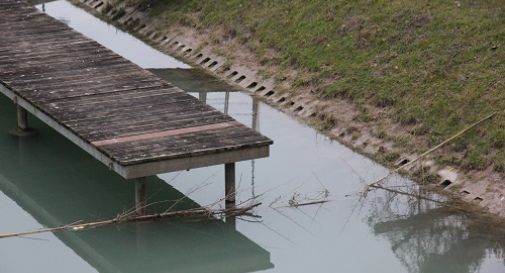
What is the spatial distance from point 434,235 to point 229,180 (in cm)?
268

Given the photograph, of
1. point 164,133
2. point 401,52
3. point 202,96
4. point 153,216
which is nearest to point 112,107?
point 164,133

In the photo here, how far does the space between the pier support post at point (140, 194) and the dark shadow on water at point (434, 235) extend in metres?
2.91

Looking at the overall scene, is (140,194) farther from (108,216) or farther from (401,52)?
(401,52)

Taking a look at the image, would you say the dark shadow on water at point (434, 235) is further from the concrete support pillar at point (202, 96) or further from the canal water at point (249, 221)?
the concrete support pillar at point (202, 96)

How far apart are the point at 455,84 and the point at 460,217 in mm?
3130

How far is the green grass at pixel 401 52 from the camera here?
17.2m

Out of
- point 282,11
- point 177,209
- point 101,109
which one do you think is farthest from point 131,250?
point 282,11

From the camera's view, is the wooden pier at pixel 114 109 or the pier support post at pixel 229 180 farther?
the pier support post at pixel 229 180

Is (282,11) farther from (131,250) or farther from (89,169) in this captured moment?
(131,250)

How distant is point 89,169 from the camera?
17.1m

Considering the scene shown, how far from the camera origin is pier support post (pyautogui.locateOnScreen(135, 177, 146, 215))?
1482cm

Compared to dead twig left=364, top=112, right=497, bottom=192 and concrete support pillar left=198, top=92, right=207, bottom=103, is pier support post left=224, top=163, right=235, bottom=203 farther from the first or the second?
concrete support pillar left=198, top=92, right=207, bottom=103

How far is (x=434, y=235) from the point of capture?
15.2 m

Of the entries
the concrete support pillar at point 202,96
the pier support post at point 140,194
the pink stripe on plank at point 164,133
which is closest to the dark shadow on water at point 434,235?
the pink stripe on plank at point 164,133
